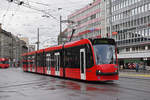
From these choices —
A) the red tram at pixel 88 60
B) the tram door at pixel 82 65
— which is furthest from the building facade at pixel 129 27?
the tram door at pixel 82 65

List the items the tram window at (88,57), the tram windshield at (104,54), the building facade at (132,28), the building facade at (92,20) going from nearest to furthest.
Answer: the tram windshield at (104,54), the tram window at (88,57), the building facade at (132,28), the building facade at (92,20)

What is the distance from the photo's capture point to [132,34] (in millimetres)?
53844

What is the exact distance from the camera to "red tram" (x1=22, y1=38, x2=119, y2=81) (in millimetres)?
16359

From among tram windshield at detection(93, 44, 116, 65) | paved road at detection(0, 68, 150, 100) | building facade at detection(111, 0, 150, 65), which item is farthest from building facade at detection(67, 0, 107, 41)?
paved road at detection(0, 68, 150, 100)

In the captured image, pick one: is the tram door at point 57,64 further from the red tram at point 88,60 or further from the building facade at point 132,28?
the building facade at point 132,28

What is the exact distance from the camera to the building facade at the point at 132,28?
164 ft

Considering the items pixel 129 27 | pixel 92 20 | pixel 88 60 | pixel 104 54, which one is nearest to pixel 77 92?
pixel 104 54

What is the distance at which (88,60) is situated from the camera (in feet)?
56.4

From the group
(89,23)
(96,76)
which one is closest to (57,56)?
(96,76)

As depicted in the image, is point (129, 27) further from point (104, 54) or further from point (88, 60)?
point (104, 54)

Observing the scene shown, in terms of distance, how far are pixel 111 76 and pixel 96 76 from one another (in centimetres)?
94

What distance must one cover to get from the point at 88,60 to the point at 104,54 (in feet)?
3.86

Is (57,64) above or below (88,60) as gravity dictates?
below

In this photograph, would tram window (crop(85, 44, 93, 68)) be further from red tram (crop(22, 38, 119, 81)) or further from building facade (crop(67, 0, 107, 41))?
building facade (crop(67, 0, 107, 41))
